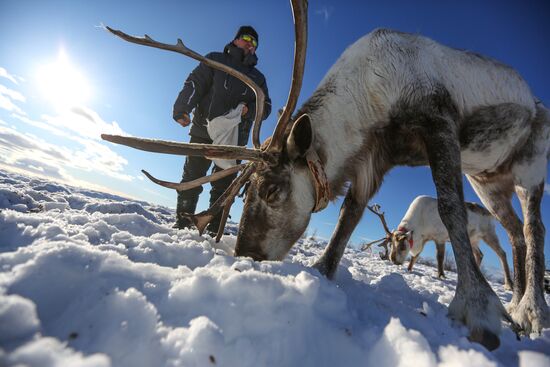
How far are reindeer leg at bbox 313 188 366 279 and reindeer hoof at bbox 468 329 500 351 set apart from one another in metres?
1.13

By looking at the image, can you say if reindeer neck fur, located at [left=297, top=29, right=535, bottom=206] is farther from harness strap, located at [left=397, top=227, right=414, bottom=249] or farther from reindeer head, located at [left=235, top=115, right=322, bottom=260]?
harness strap, located at [left=397, top=227, right=414, bottom=249]

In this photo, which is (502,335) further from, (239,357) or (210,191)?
(210,191)

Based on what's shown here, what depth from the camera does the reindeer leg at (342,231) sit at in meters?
2.37

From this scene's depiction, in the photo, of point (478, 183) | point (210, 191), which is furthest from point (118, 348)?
point (478, 183)

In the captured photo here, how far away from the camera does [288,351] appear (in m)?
0.83

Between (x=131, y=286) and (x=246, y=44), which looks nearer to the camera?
(x=131, y=286)

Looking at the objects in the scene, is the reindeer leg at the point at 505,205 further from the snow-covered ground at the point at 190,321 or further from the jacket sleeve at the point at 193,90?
the jacket sleeve at the point at 193,90

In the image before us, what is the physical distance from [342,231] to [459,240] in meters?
1.10

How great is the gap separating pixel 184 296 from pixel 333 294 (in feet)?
1.96

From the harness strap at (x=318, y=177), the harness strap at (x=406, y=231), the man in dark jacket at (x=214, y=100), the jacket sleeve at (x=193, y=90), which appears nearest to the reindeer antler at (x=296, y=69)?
the harness strap at (x=318, y=177)

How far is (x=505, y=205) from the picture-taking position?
334 centimetres

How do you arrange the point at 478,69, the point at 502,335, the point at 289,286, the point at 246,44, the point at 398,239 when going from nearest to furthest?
the point at 289,286 < the point at 502,335 < the point at 478,69 < the point at 246,44 < the point at 398,239

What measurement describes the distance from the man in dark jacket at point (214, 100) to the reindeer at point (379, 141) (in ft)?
4.68

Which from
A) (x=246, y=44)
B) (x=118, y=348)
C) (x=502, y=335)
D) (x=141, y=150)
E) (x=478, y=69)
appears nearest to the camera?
(x=118, y=348)
